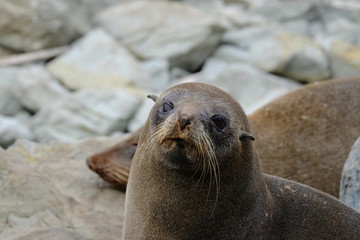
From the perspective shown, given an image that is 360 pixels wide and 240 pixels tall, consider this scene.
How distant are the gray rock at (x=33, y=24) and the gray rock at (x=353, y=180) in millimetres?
11430

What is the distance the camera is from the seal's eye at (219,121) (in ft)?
17.3

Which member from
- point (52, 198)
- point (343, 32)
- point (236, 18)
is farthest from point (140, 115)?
point (343, 32)

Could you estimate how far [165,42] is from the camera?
700 inches

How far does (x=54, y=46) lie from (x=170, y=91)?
1236cm

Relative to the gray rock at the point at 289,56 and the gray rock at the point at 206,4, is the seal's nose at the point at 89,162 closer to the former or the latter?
the gray rock at the point at 289,56

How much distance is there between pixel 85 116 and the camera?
47.1 ft

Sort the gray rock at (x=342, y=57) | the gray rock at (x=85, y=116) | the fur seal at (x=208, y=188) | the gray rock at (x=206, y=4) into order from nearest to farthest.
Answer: the fur seal at (x=208, y=188) → the gray rock at (x=85, y=116) → the gray rock at (x=342, y=57) → the gray rock at (x=206, y=4)

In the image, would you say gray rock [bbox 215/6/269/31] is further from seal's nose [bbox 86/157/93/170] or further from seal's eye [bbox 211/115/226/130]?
seal's eye [bbox 211/115/226/130]

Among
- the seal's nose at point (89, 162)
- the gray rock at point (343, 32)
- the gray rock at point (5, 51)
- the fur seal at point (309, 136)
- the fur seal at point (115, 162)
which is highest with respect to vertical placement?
the fur seal at point (309, 136)

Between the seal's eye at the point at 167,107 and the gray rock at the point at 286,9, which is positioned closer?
the seal's eye at the point at 167,107

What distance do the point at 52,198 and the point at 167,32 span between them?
11.0 meters

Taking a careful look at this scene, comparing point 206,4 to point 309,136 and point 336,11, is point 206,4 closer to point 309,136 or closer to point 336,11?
point 336,11

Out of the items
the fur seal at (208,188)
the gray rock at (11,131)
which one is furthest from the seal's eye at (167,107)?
the gray rock at (11,131)

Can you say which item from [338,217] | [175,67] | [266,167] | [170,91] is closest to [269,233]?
[338,217]
